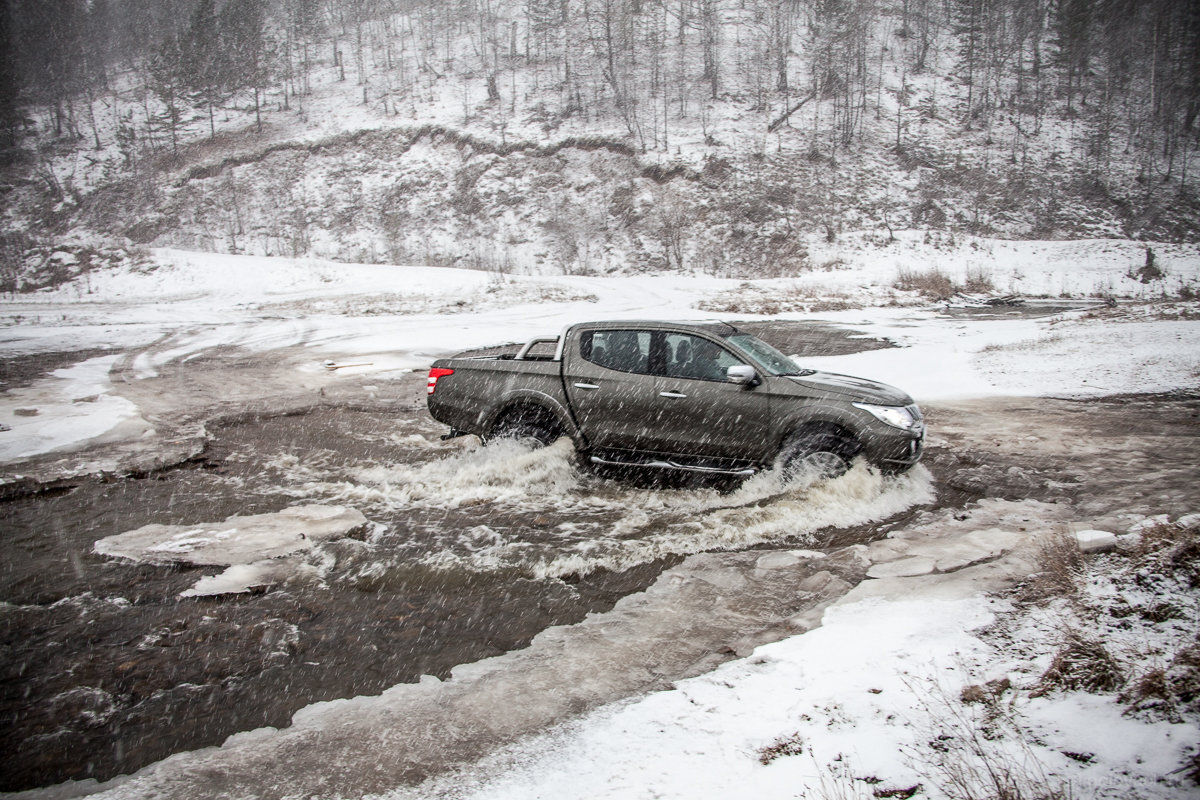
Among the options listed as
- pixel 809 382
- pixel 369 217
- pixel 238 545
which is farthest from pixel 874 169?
pixel 238 545

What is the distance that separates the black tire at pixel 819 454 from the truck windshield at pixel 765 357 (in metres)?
0.69

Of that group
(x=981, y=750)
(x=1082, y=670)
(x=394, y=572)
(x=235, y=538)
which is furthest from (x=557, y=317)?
(x=981, y=750)

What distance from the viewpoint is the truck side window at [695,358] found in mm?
5969

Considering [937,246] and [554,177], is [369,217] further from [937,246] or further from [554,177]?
[937,246]

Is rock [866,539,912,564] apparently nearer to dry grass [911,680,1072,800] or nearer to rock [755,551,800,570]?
rock [755,551,800,570]

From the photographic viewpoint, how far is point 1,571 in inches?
183

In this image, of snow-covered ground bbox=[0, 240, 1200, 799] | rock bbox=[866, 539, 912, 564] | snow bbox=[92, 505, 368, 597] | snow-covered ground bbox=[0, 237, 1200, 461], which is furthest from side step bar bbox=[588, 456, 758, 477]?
snow-covered ground bbox=[0, 237, 1200, 461]

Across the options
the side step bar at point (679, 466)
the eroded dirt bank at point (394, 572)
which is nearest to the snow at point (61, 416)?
the eroded dirt bank at point (394, 572)

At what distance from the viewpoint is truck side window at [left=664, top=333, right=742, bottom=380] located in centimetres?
597

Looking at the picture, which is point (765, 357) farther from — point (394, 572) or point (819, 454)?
point (394, 572)

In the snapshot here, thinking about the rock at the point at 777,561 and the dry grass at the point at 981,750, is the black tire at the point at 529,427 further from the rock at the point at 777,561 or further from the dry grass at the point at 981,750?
the dry grass at the point at 981,750

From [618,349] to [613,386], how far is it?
1.32ft

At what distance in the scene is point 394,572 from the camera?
476 cm

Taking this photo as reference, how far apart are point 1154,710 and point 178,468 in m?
7.95
